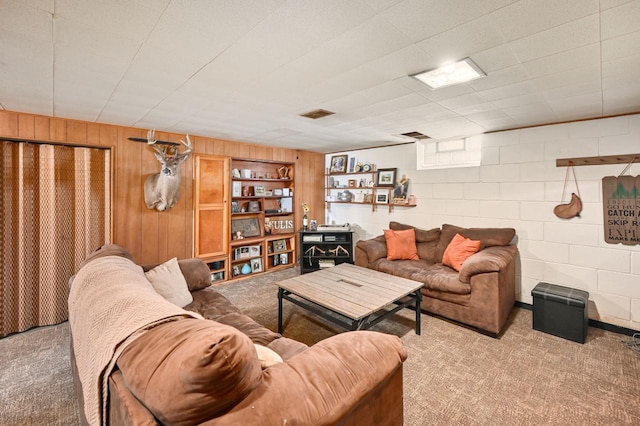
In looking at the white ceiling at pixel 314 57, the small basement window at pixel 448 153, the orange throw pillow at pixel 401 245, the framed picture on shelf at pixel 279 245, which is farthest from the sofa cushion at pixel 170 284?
the small basement window at pixel 448 153

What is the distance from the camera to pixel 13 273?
293 cm

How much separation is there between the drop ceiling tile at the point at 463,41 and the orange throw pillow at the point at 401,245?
8.90 feet

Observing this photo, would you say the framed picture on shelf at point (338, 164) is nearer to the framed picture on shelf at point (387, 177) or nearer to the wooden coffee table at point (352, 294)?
the framed picture on shelf at point (387, 177)

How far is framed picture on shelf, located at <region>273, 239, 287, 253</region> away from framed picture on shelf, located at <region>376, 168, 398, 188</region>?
2.02m

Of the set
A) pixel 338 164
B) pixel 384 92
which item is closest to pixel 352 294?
pixel 384 92

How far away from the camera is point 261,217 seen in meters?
5.07

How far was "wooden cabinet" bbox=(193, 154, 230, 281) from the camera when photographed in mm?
4238

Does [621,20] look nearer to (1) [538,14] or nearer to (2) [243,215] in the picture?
(1) [538,14]

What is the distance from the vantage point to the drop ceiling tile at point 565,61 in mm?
1667

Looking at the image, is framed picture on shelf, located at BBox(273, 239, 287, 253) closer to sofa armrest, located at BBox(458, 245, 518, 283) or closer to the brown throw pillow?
the brown throw pillow

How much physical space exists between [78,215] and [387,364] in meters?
3.72

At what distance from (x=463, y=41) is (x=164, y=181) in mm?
3344

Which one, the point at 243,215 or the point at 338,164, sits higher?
the point at 338,164

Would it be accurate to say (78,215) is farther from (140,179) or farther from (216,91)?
(216,91)
